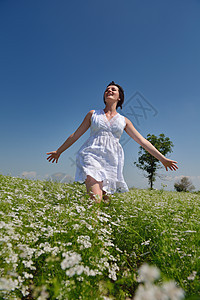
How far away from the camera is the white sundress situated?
4.23m

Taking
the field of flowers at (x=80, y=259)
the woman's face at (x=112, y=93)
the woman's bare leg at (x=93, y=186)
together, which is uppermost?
the woman's face at (x=112, y=93)

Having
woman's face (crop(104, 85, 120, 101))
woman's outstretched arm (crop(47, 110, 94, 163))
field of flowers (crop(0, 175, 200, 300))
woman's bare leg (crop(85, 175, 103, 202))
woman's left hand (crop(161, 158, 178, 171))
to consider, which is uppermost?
woman's face (crop(104, 85, 120, 101))

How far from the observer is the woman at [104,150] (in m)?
4.17

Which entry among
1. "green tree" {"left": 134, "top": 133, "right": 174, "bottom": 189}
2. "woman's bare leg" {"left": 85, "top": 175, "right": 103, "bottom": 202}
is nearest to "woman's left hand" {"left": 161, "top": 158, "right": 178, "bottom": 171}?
"woman's bare leg" {"left": 85, "top": 175, "right": 103, "bottom": 202}

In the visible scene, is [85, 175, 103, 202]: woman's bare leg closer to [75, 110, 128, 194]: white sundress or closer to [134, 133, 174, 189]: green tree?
[75, 110, 128, 194]: white sundress

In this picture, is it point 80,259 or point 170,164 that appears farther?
point 170,164

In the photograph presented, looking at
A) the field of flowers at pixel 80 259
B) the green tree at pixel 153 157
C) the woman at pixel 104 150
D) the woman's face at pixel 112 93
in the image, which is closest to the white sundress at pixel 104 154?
the woman at pixel 104 150

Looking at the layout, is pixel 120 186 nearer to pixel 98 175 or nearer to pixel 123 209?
pixel 123 209

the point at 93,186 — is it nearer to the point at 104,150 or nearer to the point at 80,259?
the point at 104,150

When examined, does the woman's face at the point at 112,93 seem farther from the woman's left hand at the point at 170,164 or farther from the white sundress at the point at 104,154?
the woman's left hand at the point at 170,164

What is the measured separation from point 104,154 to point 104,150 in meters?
0.10

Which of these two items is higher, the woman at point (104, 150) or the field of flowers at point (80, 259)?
the woman at point (104, 150)

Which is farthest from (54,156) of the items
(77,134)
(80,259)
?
(80,259)

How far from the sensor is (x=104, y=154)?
4.47 meters
